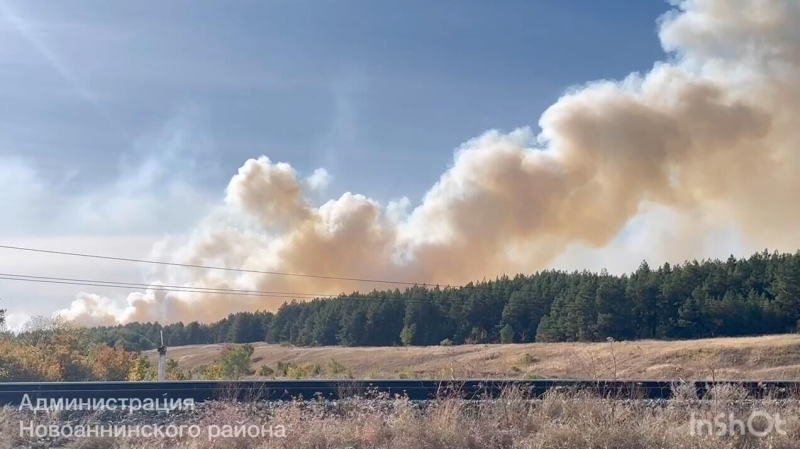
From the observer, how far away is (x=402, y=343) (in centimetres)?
10012

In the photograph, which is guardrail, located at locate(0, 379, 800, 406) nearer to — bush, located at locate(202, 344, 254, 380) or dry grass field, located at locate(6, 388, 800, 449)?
dry grass field, located at locate(6, 388, 800, 449)

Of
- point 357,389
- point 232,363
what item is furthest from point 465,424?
point 232,363

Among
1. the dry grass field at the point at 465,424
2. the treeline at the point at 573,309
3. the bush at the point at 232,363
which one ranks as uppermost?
the treeline at the point at 573,309

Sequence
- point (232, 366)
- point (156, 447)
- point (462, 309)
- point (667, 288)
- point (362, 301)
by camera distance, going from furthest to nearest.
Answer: point (362, 301) → point (462, 309) → point (667, 288) → point (232, 366) → point (156, 447)

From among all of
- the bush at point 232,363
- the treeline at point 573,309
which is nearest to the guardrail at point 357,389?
the bush at point 232,363

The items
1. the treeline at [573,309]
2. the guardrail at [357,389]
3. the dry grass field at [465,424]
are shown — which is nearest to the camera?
the dry grass field at [465,424]

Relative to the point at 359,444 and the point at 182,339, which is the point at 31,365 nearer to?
the point at 359,444

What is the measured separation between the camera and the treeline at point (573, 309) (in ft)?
262

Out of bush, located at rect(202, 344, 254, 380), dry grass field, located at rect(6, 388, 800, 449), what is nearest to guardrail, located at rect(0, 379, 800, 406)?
dry grass field, located at rect(6, 388, 800, 449)

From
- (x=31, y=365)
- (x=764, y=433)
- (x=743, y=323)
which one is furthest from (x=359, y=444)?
(x=743, y=323)

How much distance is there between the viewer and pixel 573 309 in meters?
86.6

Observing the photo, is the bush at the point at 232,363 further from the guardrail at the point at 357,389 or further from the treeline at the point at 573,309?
the treeline at the point at 573,309

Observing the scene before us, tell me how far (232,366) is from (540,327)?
194ft

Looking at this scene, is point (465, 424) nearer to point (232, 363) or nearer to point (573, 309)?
point (232, 363)
